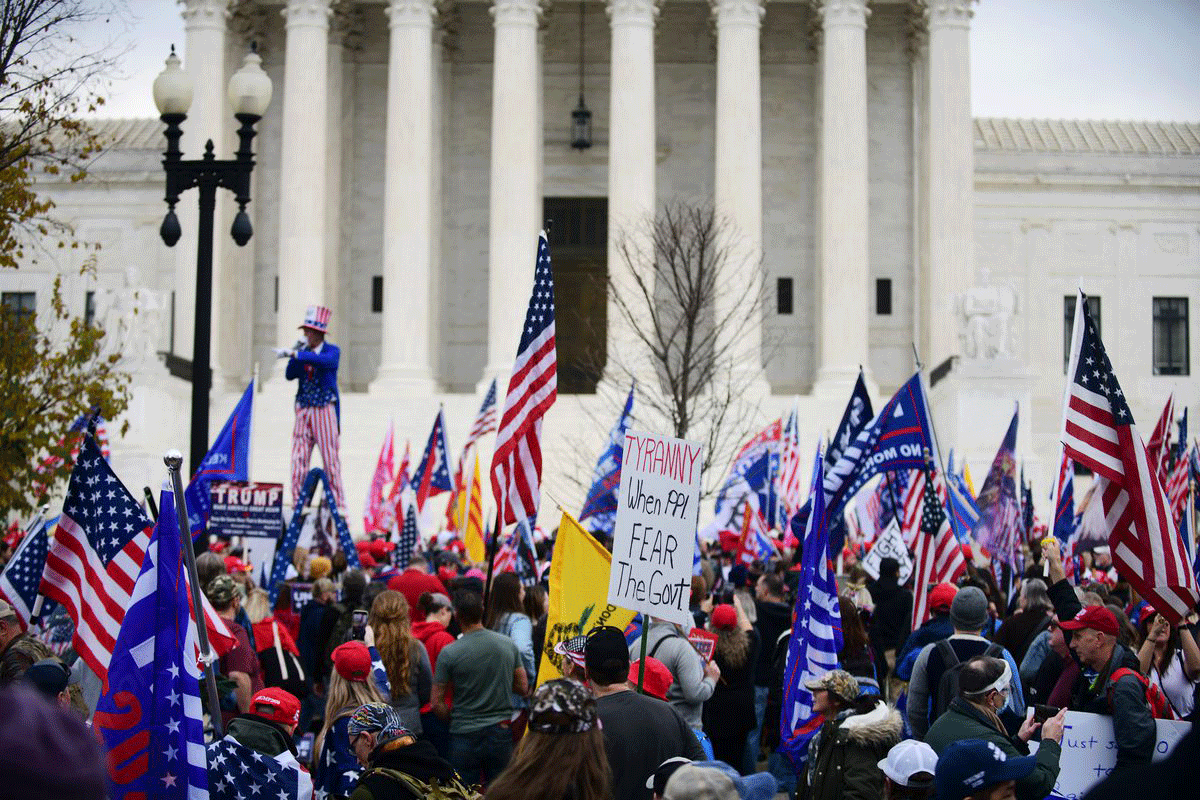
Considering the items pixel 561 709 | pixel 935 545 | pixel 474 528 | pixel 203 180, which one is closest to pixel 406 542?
pixel 474 528

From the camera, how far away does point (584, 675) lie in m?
8.37

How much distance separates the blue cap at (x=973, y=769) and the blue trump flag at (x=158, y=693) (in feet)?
9.76

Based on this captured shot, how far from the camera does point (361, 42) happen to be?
1720 inches

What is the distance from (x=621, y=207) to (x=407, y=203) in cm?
487

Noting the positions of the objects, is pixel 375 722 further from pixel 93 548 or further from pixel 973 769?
pixel 973 769

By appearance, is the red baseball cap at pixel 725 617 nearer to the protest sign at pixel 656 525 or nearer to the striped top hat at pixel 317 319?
the protest sign at pixel 656 525

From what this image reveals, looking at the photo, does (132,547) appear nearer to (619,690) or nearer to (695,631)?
(619,690)

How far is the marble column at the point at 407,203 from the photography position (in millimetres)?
39094

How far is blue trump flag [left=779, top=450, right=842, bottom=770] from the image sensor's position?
31.3ft

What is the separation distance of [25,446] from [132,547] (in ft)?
32.0

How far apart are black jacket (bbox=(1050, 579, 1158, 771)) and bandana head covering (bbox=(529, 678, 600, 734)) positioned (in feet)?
10.7

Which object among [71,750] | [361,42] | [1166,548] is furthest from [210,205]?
[361,42]

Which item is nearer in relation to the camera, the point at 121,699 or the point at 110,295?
the point at 121,699

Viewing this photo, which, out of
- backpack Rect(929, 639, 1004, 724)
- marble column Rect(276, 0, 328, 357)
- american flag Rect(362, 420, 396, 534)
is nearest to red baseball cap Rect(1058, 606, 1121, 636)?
backpack Rect(929, 639, 1004, 724)
